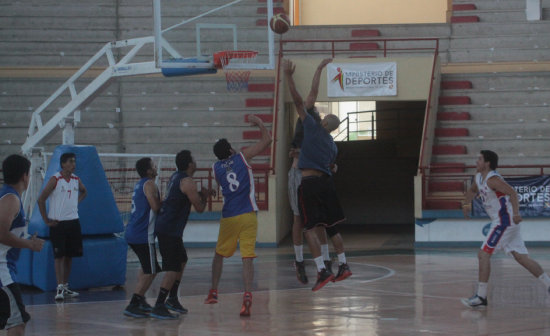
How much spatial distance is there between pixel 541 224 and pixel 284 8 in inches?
466

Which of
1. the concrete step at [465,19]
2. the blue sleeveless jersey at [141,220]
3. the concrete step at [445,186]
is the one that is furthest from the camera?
the concrete step at [465,19]

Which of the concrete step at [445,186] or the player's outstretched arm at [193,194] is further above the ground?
the player's outstretched arm at [193,194]

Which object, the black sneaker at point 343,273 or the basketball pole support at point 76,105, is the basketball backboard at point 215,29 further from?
the black sneaker at point 343,273

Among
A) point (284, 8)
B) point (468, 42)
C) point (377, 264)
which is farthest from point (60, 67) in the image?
point (377, 264)

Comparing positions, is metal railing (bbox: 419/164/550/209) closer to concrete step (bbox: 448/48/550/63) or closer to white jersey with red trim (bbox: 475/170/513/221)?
concrete step (bbox: 448/48/550/63)

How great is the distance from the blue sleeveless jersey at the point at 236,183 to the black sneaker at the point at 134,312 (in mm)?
1498

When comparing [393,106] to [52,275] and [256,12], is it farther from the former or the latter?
[52,275]

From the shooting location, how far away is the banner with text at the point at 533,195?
64.6ft

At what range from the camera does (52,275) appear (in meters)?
12.4

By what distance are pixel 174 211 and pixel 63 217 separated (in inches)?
97.5

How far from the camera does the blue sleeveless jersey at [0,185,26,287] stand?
6824mm

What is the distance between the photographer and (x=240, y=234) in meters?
10.1

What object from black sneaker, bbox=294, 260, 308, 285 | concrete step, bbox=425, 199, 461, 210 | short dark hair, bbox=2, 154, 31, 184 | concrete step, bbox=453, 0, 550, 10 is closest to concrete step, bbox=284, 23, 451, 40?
concrete step, bbox=453, 0, 550, 10

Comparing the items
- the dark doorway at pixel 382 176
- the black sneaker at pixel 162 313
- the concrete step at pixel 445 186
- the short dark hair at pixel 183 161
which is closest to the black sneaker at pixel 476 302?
the black sneaker at pixel 162 313
